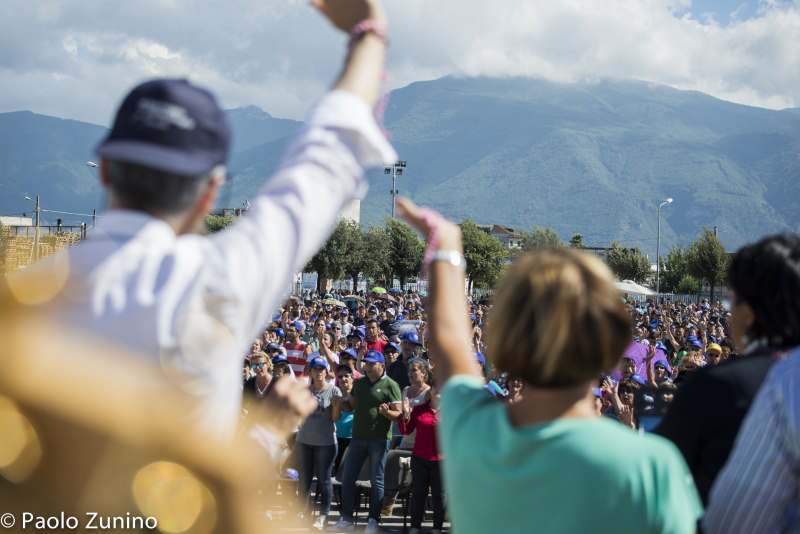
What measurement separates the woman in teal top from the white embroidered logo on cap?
0.81m

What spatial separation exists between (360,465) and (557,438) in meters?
8.68

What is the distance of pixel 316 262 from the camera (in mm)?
61812

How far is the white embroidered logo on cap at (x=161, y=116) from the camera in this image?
120cm

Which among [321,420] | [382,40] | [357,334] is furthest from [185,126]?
[357,334]

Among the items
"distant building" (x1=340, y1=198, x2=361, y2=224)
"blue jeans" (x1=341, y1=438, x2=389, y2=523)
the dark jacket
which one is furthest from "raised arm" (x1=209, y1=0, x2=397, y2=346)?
"distant building" (x1=340, y1=198, x2=361, y2=224)

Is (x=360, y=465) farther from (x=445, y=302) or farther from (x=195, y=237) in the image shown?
(x=195, y=237)

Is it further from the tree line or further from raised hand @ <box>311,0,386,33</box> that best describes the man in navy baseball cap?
the tree line

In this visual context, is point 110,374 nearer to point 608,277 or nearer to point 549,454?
point 549,454

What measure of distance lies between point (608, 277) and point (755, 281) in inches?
35.1

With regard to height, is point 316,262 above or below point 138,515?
above

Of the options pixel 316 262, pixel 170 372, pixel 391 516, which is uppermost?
pixel 316 262

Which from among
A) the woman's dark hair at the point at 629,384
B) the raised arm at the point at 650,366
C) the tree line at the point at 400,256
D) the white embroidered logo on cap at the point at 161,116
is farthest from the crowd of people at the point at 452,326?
the tree line at the point at 400,256

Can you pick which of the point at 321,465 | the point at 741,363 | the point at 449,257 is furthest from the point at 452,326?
the point at 321,465

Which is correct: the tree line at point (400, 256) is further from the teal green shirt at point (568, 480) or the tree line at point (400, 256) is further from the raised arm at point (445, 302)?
the teal green shirt at point (568, 480)
